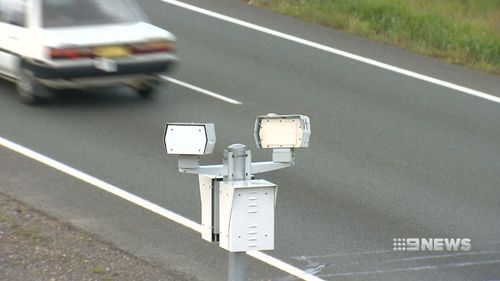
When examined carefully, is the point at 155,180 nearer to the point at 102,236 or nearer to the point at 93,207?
the point at 93,207

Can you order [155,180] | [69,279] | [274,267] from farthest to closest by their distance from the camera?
[155,180] → [274,267] → [69,279]

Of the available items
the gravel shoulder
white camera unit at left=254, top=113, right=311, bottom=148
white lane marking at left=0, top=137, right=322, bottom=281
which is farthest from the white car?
white camera unit at left=254, top=113, right=311, bottom=148

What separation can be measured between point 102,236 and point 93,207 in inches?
38.3

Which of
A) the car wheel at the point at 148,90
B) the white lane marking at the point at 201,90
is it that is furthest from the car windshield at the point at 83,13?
the white lane marking at the point at 201,90

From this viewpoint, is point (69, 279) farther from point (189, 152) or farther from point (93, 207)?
point (189, 152)

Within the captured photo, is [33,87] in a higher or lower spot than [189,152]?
lower

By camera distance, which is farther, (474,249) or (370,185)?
(370,185)

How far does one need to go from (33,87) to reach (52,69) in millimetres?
572

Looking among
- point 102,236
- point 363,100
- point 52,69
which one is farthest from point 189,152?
point 363,100

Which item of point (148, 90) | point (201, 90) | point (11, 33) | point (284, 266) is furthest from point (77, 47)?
point (284, 266)

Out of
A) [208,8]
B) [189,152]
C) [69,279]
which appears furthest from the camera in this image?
[208,8]

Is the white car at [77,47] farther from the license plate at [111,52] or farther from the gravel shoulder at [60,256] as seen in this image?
the gravel shoulder at [60,256]

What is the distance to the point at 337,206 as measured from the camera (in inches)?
476

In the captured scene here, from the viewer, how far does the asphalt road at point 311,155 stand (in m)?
10.9
